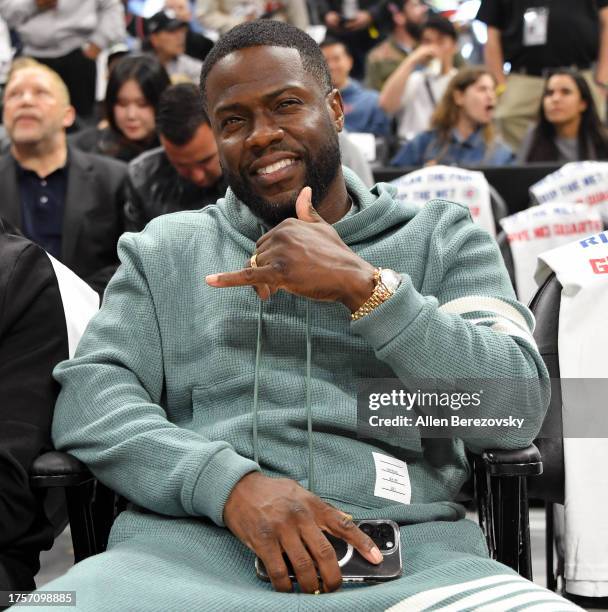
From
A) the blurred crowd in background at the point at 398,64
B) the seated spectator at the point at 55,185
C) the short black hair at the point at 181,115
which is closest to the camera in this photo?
the short black hair at the point at 181,115

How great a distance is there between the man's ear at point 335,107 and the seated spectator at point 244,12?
6091 millimetres

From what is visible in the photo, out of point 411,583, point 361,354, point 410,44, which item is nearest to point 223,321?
point 361,354

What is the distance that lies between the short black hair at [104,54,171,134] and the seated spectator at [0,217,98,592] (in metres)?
3.05

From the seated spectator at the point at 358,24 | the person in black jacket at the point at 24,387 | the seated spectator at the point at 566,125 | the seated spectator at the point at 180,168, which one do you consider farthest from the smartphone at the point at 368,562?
the seated spectator at the point at 358,24

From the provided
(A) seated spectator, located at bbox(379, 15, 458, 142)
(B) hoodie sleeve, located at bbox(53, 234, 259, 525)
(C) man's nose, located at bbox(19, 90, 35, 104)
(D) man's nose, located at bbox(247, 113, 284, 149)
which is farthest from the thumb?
(A) seated spectator, located at bbox(379, 15, 458, 142)

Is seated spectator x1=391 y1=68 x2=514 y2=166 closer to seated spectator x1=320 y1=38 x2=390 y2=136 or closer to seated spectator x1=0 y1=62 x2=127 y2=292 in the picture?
seated spectator x1=320 y1=38 x2=390 y2=136

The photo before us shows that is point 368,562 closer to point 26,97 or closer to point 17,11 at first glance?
point 26,97

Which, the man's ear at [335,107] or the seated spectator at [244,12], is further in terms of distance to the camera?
the seated spectator at [244,12]

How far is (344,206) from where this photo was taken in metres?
2.23

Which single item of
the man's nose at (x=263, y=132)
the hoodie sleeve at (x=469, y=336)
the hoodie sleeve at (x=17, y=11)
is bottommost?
the hoodie sleeve at (x=469, y=336)

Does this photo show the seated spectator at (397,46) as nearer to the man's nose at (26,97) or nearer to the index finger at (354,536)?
the man's nose at (26,97)

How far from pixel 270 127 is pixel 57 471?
0.74m

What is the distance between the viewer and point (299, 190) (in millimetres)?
2104

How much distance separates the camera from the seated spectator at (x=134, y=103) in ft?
17.0
